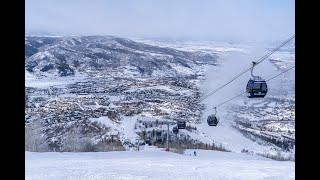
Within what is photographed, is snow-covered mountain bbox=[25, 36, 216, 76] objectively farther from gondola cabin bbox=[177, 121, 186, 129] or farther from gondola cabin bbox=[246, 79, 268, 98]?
gondola cabin bbox=[246, 79, 268, 98]

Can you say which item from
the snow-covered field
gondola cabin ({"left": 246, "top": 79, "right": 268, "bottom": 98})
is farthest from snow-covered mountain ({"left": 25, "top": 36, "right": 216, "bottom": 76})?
gondola cabin ({"left": 246, "top": 79, "right": 268, "bottom": 98})

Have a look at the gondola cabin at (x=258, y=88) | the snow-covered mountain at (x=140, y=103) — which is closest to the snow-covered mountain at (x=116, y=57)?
the snow-covered mountain at (x=140, y=103)

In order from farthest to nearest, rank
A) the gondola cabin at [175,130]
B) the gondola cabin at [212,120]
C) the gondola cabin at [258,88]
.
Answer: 1. the gondola cabin at [175,130]
2. the gondola cabin at [212,120]
3. the gondola cabin at [258,88]

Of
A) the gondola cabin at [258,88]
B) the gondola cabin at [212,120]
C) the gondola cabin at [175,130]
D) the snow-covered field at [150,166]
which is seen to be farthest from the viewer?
the gondola cabin at [175,130]

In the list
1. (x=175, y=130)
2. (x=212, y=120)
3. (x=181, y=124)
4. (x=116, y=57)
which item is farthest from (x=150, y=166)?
(x=116, y=57)

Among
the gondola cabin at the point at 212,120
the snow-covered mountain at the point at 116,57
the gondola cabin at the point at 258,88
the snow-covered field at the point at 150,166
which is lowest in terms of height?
the snow-covered field at the point at 150,166

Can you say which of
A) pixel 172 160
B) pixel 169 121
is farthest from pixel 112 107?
pixel 172 160

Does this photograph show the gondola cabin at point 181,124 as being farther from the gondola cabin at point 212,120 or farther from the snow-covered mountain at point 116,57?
the snow-covered mountain at point 116,57
